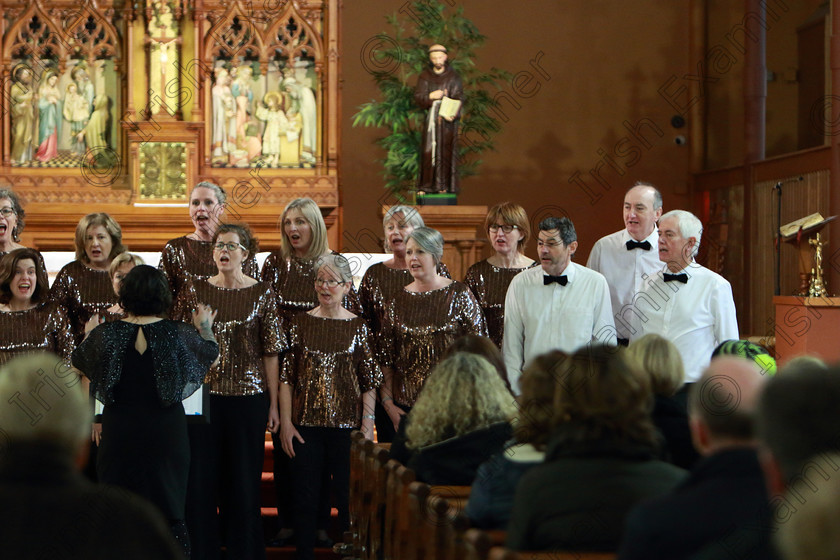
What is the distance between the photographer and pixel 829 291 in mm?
8711

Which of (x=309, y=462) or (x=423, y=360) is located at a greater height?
(x=423, y=360)

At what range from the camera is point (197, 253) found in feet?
16.5

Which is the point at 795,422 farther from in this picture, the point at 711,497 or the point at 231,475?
the point at 231,475

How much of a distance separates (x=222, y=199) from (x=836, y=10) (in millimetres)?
5256

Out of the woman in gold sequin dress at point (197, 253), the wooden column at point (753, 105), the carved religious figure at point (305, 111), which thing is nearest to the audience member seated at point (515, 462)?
the woman in gold sequin dress at point (197, 253)

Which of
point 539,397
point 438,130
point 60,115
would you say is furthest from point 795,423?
point 60,115

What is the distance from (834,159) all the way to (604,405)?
6.79 meters

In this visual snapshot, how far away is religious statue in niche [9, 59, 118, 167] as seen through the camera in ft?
26.0

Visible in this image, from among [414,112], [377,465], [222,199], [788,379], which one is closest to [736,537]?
[788,379]

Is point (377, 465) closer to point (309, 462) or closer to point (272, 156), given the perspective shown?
point (309, 462)

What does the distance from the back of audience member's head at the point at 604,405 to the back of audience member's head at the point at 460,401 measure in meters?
0.81

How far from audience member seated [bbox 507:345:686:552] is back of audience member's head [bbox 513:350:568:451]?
0.49 feet

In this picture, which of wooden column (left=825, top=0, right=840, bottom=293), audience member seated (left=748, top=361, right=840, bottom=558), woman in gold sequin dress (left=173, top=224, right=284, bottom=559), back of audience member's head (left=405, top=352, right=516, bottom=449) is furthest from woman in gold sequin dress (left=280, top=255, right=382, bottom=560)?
wooden column (left=825, top=0, right=840, bottom=293)

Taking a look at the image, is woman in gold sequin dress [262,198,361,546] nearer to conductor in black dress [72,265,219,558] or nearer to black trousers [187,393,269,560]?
black trousers [187,393,269,560]
